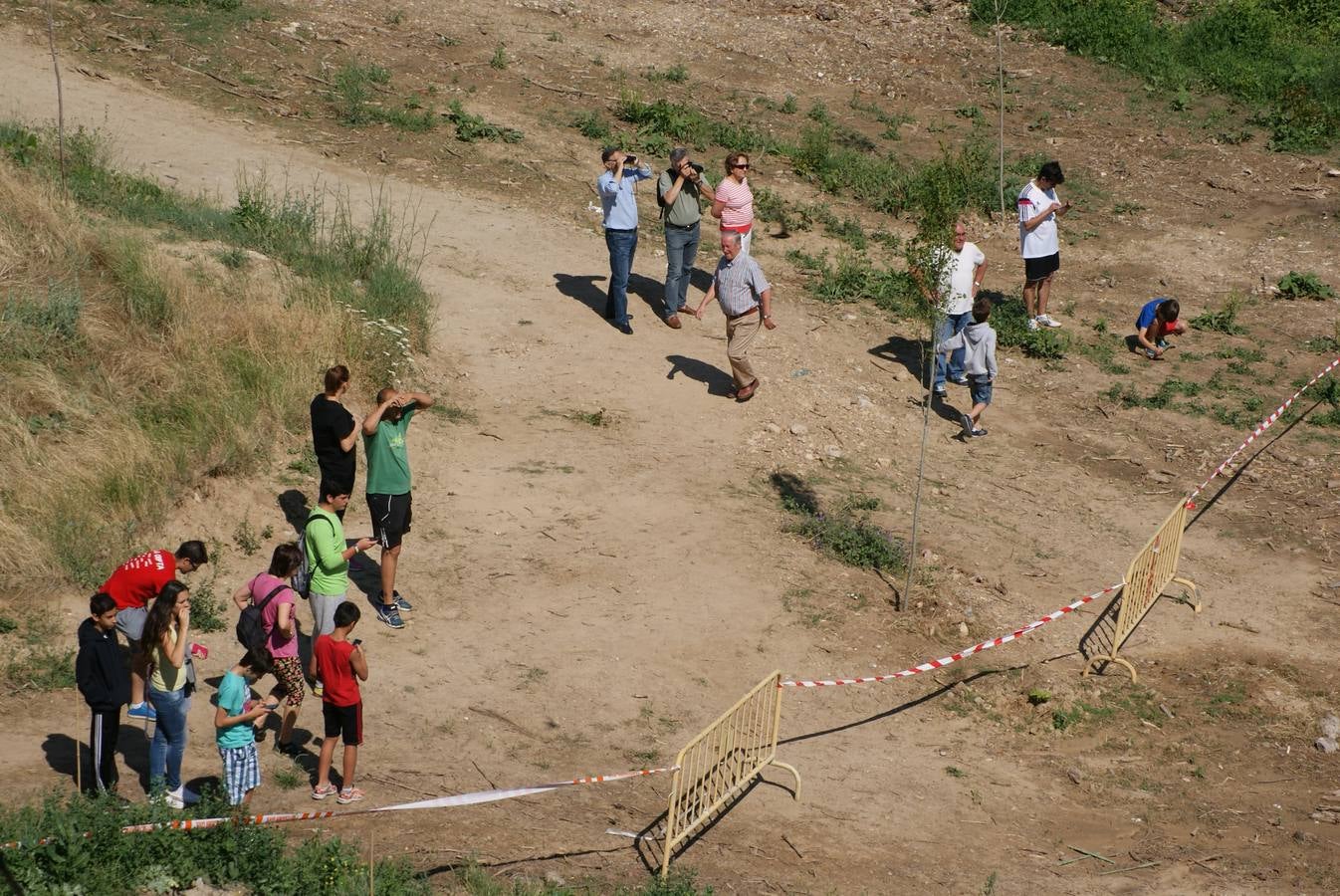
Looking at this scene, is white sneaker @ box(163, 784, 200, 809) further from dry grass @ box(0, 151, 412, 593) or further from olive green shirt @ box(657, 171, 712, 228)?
olive green shirt @ box(657, 171, 712, 228)

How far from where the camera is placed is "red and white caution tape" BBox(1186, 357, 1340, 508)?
1256 cm

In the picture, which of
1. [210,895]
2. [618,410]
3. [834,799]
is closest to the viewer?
[210,895]

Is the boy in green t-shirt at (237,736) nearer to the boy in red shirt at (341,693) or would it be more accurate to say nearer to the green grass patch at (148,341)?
the boy in red shirt at (341,693)

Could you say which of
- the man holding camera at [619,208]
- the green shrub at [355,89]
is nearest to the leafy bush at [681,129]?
the green shrub at [355,89]

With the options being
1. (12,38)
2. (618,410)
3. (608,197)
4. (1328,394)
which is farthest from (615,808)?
(12,38)

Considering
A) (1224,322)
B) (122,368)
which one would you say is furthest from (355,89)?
(1224,322)

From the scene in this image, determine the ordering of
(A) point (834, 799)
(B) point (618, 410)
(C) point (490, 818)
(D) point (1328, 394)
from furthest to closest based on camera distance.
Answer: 1. (D) point (1328, 394)
2. (B) point (618, 410)
3. (A) point (834, 799)
4. (C) point (490, 818)

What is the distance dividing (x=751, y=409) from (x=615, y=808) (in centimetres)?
585

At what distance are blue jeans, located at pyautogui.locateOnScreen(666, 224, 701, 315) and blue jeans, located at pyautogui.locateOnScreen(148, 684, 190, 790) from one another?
25.8ft

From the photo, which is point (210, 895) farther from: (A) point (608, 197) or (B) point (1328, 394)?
(B) point (1328, 394)

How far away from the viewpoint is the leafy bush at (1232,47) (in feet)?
69.7

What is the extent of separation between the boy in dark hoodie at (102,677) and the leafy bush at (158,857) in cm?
42

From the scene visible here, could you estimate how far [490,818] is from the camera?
7.65 metres

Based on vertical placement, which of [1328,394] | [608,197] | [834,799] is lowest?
[834,799]
